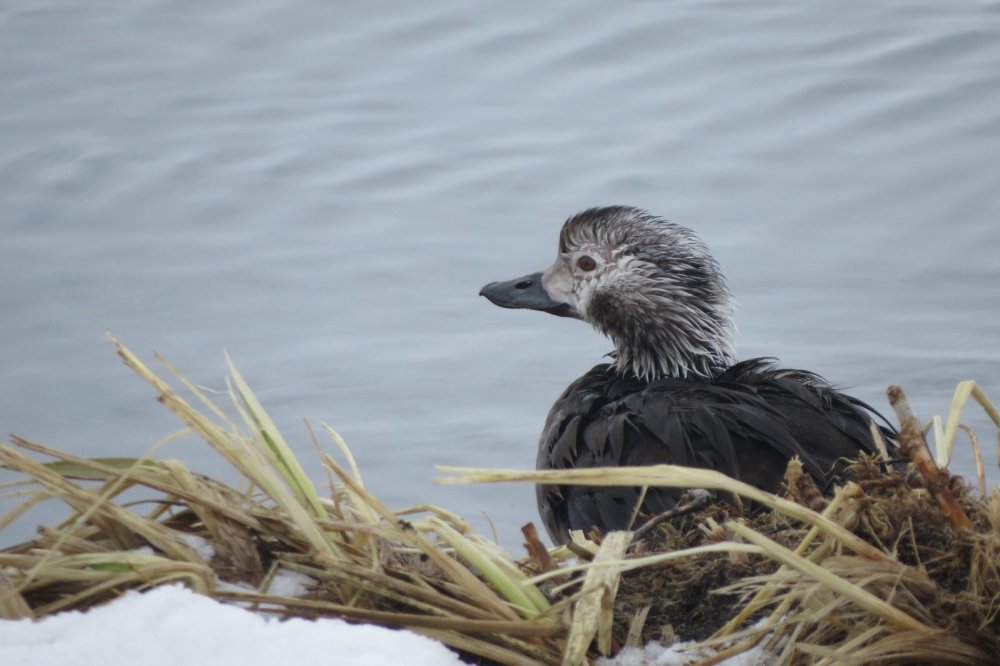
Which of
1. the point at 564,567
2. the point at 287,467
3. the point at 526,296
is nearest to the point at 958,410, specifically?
the point at 564,567

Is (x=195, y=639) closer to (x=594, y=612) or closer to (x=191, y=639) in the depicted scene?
(x=191, y=639)

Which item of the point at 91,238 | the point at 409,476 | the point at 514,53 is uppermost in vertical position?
the point at 514,53

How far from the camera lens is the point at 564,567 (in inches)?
85.7

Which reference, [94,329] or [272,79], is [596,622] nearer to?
[94,329]

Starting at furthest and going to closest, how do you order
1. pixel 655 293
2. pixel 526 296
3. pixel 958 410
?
pixel 526 296 → pixel 655 293 → pixel 958 410

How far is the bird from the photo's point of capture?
13.3 feet

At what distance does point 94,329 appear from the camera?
7.60 metres

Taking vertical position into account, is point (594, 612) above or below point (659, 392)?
above

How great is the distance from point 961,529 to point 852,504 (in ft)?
0.52

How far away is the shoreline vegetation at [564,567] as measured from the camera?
1973 millimetres

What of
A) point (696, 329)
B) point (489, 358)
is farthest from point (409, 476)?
point (696, 329)

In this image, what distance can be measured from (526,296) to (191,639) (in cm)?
377

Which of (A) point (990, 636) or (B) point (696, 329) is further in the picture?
(B) point (696, 329)

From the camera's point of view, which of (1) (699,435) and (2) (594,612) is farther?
(1) (699,435)
